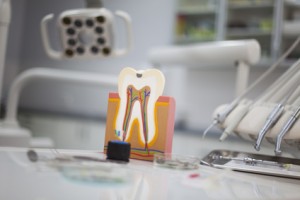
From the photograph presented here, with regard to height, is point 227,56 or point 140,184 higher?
point 227,56

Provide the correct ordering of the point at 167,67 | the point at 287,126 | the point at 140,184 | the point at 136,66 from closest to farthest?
the point at 140,184 → the point at 287,126 → the point at 136,66 → the point at 167,67

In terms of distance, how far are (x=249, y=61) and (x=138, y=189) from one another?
3.58 ft

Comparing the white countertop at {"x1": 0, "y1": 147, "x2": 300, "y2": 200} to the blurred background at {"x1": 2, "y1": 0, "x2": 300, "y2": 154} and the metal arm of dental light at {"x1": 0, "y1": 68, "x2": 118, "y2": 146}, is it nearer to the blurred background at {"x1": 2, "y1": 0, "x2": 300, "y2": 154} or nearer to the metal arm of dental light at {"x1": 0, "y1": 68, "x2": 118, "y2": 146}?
the metal arm of dental light at {"x1": 0, "y1": 68, "x2": 118, "y2": 146}

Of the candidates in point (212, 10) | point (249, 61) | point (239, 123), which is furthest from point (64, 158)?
point (212, 10)

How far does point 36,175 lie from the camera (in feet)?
A: 1.78

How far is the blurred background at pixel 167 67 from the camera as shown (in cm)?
296

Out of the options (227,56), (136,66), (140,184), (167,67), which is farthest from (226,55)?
(167,67)

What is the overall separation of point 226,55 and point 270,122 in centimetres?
96

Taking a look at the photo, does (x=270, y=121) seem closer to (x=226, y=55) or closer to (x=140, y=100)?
(x=140, y=100)

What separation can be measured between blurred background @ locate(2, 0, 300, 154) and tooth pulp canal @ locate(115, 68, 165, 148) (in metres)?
1.80

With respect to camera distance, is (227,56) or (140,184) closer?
(140,184)

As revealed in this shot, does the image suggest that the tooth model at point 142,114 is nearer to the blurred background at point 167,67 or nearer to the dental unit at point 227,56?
the dental unit at point 227,56

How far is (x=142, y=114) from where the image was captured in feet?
2.64

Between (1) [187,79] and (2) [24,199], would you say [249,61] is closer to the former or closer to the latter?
(2) [24,199]
